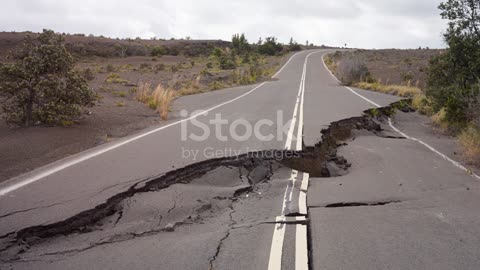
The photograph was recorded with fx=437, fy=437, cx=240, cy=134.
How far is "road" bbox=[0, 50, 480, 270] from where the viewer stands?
14.5 feet

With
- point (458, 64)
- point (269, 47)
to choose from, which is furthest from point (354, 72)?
point (269, 47)

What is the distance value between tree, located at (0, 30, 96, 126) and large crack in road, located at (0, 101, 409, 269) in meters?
5.37

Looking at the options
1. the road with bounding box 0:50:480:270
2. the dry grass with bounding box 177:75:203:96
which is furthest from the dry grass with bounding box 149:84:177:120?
the dry grass with bounding box 177:75:203:96

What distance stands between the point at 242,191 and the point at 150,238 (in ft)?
7.20

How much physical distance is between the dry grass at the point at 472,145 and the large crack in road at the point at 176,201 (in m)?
2.66

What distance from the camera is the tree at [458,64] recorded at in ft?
43.3

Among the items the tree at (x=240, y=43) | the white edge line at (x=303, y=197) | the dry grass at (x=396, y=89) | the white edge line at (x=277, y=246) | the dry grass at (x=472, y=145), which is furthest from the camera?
the tree at (x=240, y=43)

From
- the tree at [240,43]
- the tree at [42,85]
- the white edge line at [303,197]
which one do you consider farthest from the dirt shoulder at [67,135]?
the tree at [240,43]

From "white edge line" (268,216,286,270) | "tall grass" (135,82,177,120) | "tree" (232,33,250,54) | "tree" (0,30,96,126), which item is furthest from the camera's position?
"tree" (232,33,250,54)

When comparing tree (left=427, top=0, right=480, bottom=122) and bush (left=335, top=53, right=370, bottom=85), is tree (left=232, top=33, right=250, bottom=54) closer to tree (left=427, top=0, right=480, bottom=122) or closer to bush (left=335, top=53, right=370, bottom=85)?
bush (left=335, top=53, right=370, bottom=85)

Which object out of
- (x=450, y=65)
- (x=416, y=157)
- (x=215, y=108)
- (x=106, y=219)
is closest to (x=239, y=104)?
(x=215, y=108)

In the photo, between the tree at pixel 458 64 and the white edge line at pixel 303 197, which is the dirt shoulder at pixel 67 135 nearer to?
the white edge line at pixel 303 197

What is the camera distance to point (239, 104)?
17.7m

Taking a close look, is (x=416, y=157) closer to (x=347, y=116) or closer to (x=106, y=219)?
(x=347, y=116)
